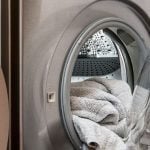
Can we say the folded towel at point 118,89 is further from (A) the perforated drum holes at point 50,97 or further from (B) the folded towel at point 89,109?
(A) the perforated drum holes at point 50,97

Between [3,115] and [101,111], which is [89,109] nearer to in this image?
[101,111]

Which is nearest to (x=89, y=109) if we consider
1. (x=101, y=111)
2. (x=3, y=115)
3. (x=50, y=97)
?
(x=101, y=111)

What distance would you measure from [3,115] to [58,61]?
0.43 metres

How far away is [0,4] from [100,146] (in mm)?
745

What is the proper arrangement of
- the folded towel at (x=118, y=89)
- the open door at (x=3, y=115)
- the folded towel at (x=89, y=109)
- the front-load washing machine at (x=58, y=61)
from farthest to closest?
the folded towel at (x=118, y=89)
the folded towel at (x=89, y=109)
the front-load washing machine at (x=58, y=61)
the open door at (x=3, y=115)

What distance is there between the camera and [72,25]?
1.44m

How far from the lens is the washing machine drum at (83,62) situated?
1.38 meters

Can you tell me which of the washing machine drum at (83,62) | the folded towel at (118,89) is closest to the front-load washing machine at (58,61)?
the washing machine drum at (83,62)

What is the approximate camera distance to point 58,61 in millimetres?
1406

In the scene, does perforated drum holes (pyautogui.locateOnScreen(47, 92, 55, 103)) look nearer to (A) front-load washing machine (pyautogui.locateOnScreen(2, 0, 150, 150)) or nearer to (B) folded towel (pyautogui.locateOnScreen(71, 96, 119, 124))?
(A) front-load washing machine (pyautogui.locateOnScreen(2, 0, 150, 150))

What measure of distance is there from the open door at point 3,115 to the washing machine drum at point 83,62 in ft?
0.86

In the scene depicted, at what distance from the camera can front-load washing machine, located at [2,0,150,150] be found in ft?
4.42

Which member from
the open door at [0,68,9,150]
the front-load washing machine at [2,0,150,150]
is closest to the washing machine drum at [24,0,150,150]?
the front-load washing machine at [2,0,150,150]

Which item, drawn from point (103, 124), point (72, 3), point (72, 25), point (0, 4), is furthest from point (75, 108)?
point (0, 4)
